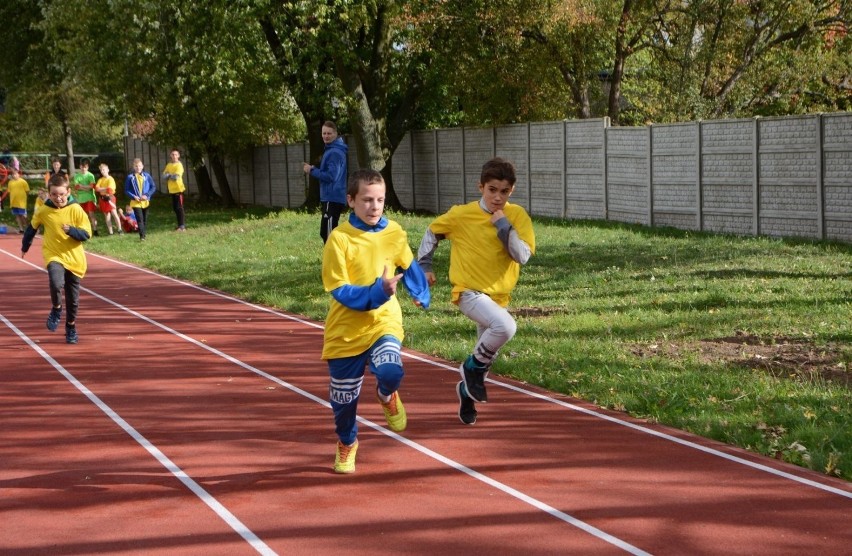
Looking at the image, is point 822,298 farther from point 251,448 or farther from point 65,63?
point 65,63

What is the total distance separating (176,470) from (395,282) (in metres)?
2.03

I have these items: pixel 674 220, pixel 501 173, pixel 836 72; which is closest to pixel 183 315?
pixel 501 173

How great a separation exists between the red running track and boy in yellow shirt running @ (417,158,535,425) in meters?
0.49

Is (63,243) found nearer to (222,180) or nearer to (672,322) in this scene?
(672,322)

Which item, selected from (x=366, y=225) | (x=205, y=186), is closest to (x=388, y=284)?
(x=366, y=225)

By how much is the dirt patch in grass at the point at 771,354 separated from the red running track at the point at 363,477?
71.7 inches

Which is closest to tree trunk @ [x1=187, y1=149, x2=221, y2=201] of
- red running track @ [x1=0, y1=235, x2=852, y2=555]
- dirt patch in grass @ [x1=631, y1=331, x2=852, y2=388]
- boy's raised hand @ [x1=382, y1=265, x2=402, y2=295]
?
red running track @ [x1=0, y1=235, x2=852, y2=555]

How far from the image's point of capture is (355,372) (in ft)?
24.3

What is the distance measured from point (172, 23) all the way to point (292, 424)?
22.1 metres

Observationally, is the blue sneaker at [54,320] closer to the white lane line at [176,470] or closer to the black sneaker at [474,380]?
the white lane line at [176,470]

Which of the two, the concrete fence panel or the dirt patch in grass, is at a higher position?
the concrete fence panel

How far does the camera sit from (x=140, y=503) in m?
7.03

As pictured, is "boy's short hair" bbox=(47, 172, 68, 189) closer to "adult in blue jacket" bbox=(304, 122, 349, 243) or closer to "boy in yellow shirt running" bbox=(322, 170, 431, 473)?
"adult in blue jacket" bbox=(304, 122, 349, 243)

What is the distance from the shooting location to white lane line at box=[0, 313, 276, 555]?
631cm
